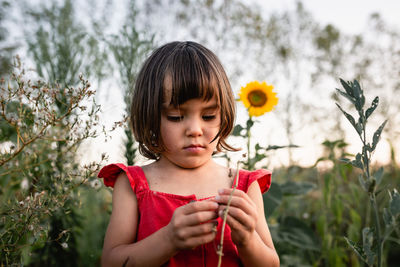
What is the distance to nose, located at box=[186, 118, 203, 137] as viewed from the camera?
116 cm

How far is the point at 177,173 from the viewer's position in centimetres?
130

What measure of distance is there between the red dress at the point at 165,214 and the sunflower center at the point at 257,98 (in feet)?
2.46

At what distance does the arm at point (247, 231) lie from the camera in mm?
971

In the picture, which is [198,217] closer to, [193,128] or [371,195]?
[193,128]

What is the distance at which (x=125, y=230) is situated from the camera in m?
1.19

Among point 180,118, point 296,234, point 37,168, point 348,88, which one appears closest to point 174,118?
point 180,118

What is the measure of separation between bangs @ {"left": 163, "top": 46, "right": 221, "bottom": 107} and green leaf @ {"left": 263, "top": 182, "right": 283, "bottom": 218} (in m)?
0.77

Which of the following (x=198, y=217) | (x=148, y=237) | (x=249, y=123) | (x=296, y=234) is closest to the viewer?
(x=198, y=217)

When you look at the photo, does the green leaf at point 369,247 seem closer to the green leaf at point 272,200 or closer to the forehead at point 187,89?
the forehead at point 187,89

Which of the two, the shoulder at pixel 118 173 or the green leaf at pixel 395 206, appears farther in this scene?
the shoulder at pixel 118 173

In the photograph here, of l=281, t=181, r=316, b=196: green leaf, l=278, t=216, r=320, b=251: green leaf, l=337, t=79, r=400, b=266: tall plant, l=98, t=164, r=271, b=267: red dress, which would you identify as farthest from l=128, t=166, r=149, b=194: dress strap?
l=278, t=216, r=320, b=251: green leaf

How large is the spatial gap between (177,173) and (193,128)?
0.77ft

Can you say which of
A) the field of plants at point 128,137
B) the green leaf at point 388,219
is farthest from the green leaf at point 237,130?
the green leaf at point 388,219

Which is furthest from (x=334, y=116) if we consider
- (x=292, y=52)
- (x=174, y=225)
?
(x=174, y=225)
